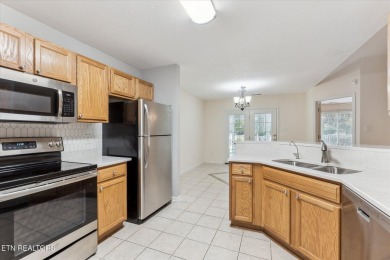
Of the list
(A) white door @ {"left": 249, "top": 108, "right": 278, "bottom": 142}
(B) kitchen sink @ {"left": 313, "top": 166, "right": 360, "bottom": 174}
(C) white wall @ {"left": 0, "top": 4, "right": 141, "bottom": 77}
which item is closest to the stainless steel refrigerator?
(C) white wall @ {"left": 0, "top": 4, "right": 141, "bottom": 77}

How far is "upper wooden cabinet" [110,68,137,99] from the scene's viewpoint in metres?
2.42

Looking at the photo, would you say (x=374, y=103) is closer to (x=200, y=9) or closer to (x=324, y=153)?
(x=324, y=153)

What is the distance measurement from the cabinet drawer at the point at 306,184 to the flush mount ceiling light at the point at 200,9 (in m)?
1.70

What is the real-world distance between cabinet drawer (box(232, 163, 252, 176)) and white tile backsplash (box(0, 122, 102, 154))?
1.93 meters

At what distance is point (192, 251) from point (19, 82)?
2195mm

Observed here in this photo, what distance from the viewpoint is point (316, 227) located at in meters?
1.56

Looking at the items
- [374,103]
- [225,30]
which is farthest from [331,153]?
[374,103]

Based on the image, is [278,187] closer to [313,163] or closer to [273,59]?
[313,163]

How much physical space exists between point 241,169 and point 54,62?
2.34 m

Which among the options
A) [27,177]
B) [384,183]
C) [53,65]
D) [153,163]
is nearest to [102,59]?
[53,65]

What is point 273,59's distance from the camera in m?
3.01

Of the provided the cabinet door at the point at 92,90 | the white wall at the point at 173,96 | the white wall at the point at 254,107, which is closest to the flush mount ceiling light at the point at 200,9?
the cabinet door at the point at 92,90

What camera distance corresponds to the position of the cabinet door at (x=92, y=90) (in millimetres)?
2008

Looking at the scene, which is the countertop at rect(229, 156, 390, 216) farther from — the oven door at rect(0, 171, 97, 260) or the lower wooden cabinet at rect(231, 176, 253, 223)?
the oven door at rect(0, 171, 97, 260)
